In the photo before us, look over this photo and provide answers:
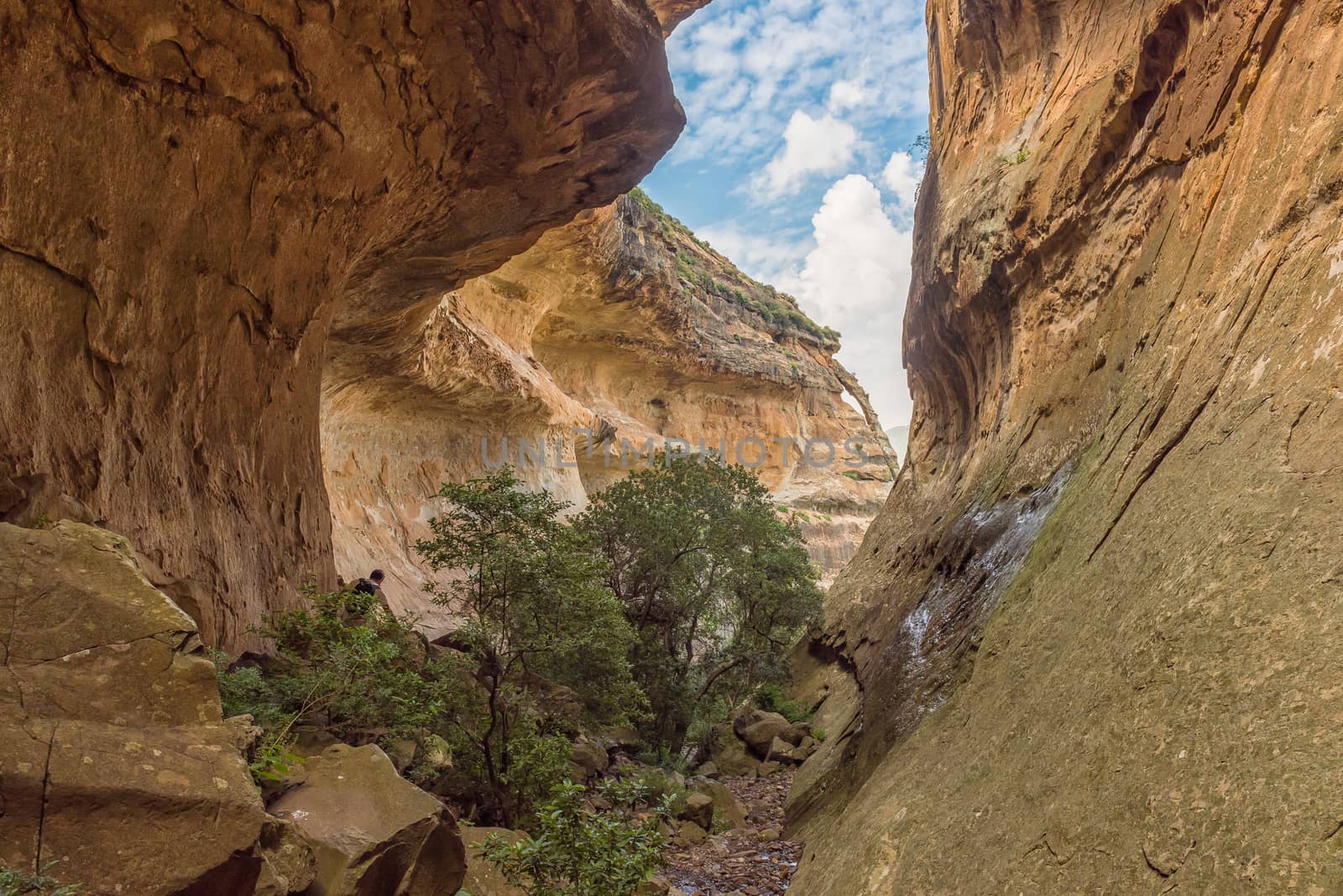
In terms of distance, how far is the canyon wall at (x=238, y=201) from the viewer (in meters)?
5.54

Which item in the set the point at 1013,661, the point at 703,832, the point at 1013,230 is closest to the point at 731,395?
the point at 1013,230

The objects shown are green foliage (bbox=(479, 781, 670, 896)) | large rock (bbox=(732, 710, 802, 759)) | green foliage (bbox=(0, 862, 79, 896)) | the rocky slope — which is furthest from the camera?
large rock (bbox=(732, 710, 802, 759))

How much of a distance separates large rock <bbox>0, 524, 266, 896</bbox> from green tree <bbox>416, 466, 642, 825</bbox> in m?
3.84

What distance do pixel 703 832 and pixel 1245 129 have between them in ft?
31.5

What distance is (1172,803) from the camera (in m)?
3.29

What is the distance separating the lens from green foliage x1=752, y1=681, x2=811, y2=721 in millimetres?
15094

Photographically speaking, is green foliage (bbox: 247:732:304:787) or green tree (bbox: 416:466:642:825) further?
green tree (bbox: 416:466:642:825)

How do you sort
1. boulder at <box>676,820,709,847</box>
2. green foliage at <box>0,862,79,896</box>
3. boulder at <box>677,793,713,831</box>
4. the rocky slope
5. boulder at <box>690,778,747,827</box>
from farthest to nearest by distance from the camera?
boulder at <box>690,778,747,827</box> → boulder at <box>677,793,713,831</box> → boulder at <box>676,820,709,847</box> → the rocky slope → green foliage at <box>0,862,79,896</box>

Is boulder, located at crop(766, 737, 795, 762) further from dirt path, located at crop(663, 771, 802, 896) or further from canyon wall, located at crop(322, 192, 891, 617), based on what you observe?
canyon wall, located at crop(322, 192, 891, 617)

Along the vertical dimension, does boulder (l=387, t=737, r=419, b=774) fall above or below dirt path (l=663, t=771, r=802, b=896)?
above

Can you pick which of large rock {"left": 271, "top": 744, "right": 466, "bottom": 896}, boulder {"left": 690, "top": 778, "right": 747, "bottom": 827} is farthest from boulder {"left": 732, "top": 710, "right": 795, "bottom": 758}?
large rock {"left": 271, "top": 744, "right": 466, "bottom": 896}

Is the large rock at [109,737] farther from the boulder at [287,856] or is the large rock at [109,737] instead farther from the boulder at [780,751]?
the boulder at [780,751]

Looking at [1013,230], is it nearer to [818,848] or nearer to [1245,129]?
[1245,129]

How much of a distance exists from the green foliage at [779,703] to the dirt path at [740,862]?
4503 millimetres
